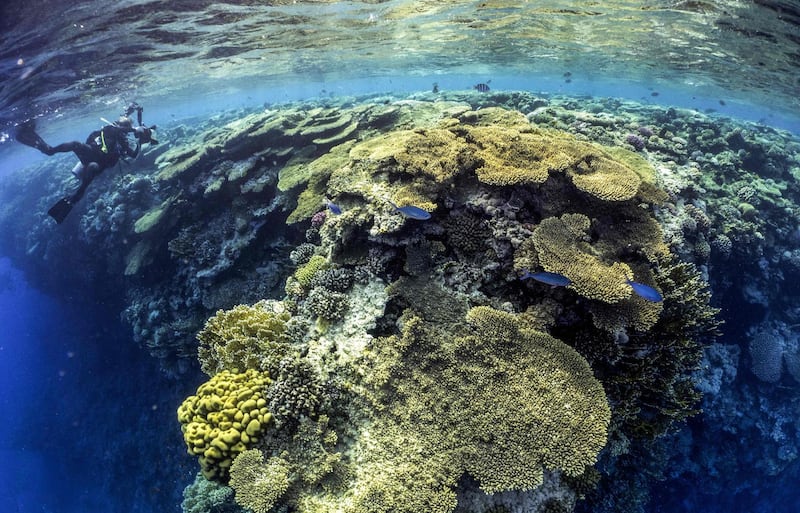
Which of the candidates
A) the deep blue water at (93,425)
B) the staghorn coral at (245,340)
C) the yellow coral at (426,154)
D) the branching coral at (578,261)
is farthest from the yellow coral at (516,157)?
the deep blue water at (93,425)

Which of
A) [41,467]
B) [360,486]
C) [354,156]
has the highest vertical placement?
[354,156]

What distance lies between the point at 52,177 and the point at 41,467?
21871mm

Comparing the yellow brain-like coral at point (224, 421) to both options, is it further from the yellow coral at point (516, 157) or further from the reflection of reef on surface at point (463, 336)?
the yellow coral at point (516, 157)

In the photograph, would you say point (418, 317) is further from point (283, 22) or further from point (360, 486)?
point (283, 22)

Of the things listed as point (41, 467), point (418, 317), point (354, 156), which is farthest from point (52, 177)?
point (418, 317)

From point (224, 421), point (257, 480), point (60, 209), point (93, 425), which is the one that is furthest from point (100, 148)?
point (257, 480)

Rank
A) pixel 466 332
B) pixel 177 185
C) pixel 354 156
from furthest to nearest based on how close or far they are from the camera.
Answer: pixel 177 185 < pixel 354 156 < pixel 466 332

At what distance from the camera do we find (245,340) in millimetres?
Answer: 4805

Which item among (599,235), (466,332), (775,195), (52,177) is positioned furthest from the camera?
(52,177)

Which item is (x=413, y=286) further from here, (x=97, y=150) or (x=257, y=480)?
(x=97, y=150)

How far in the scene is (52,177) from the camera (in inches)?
1188

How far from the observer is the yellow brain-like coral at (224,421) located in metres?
4.03

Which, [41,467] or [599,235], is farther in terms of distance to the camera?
[41,467]

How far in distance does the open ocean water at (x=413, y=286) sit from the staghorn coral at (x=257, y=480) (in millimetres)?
20
